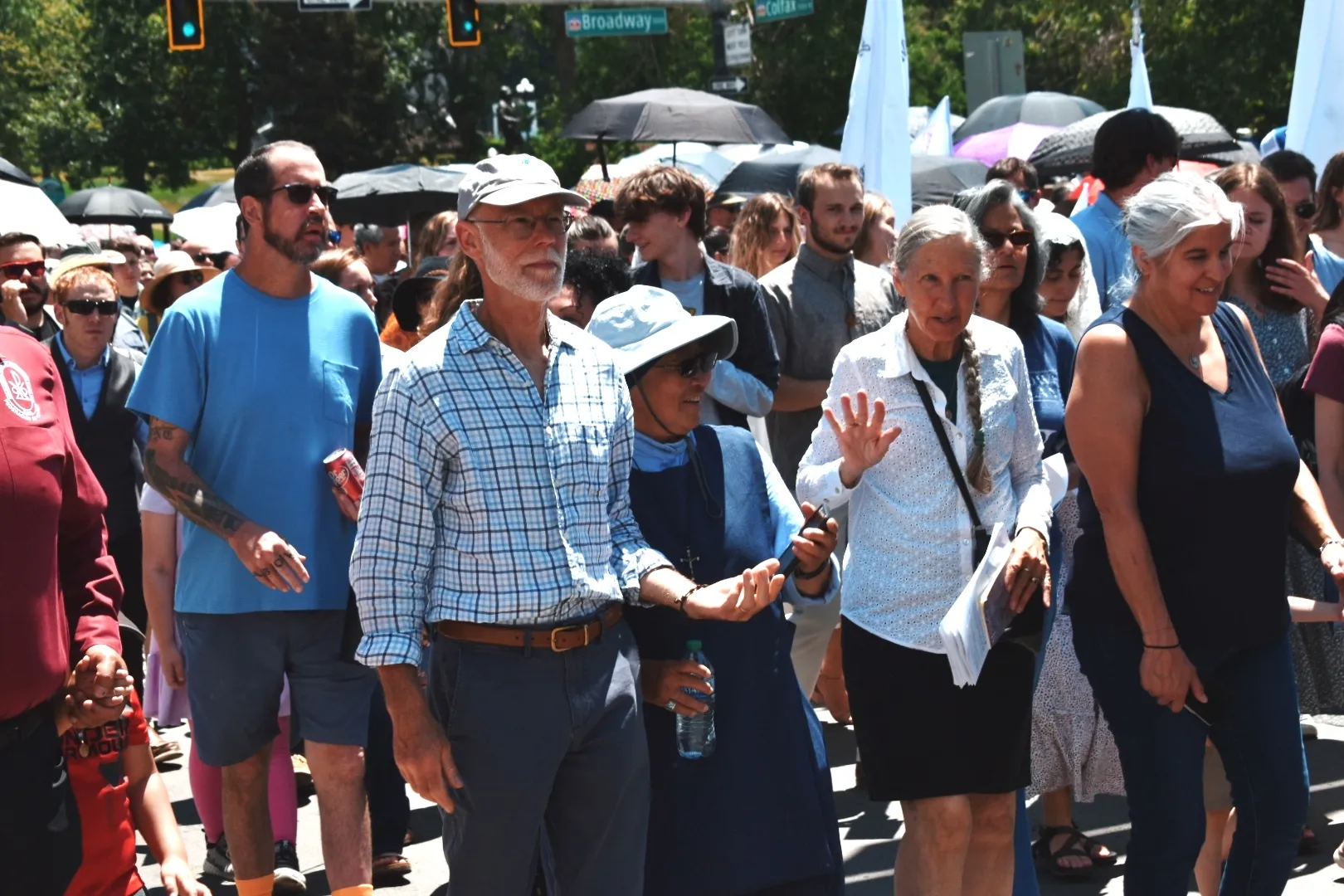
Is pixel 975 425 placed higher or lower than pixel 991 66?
higher

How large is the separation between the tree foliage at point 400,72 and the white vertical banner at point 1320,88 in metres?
21.1

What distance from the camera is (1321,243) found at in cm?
721

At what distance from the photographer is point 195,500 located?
16.7ft

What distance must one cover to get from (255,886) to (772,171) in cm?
1440

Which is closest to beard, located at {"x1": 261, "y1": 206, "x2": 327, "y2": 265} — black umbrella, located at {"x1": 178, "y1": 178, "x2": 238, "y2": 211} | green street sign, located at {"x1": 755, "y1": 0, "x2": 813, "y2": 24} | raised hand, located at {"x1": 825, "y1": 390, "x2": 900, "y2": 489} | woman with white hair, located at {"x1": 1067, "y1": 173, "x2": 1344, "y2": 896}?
raised hand, located at {"x1": 825, "y1": 390, "x2": 900, "y2": 489}

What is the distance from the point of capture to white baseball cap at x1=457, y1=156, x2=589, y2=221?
3893 mm

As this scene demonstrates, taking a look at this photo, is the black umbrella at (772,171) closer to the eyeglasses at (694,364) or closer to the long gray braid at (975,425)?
the long gray braid at (975,425)

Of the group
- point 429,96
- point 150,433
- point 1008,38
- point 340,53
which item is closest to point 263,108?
point 340,53

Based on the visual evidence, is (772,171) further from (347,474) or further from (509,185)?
(509,185)

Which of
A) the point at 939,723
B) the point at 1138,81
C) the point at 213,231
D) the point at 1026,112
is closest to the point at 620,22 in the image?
the point at 1026,112

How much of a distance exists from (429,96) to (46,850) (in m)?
56.3

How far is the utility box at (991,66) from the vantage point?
27469mm

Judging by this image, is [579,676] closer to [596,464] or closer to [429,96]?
[596,464]

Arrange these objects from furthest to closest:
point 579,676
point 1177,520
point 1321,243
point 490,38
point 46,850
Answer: point 490,38
point 1321,243
point 1177,520
point 579,676
point 46,850
